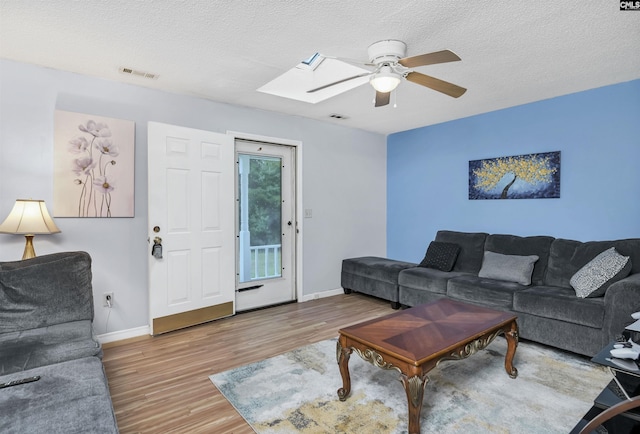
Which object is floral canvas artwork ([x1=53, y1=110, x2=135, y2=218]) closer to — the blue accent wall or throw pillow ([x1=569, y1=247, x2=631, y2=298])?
the blue accent wall

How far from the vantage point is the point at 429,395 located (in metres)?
2.28

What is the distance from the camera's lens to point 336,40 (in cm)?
246

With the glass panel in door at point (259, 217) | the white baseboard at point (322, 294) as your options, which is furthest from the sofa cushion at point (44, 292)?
the white baseboard at point (322, 294)

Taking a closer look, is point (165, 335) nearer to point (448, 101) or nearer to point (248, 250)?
point (248, 250)

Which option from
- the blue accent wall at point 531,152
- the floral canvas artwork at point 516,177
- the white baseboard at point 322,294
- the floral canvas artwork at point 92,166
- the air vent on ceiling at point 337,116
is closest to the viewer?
the floral canvas artwork at point 92,166

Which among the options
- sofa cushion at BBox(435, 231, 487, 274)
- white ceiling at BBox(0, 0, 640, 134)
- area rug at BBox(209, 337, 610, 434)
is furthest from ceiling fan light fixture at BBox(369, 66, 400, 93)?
sofa cushion at BBox(435, 231, 487, 274)

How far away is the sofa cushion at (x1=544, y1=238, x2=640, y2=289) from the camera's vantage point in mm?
3074

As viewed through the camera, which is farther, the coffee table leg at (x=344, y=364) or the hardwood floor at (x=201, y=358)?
the coffee table leg at (x=344, y=364)

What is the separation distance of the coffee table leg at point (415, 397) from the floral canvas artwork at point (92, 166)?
2.92m

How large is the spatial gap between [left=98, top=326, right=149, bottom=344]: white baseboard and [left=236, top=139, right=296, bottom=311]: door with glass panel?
1065 millimetres

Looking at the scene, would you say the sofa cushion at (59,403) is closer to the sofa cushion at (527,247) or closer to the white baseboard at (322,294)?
the white baseboard at (322,294)

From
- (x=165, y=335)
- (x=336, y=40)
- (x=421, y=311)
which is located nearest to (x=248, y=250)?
(x=165, y=335)

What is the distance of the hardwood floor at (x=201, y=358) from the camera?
2.06m

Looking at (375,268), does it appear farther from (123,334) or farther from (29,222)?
(29,222)
